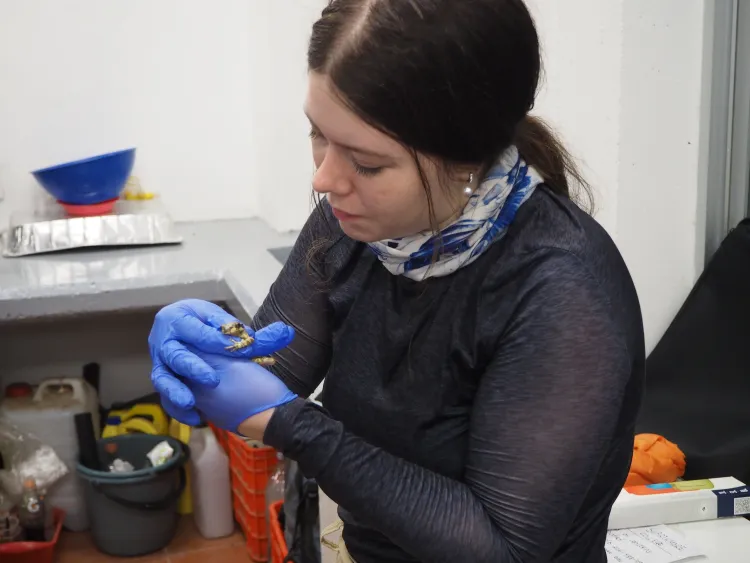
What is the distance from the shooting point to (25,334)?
8.61ft

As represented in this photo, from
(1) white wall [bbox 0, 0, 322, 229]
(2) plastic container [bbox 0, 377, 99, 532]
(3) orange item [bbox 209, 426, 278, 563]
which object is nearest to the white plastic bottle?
(3) orange item [bbox 209, 426, 278, 563]

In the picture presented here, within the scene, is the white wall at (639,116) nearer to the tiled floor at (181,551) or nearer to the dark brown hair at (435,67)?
the dark brown hair at (435,67)

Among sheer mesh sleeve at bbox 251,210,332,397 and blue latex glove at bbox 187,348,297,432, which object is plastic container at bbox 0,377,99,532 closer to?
sheer mesh sleeve at bbox 251,210,332,397

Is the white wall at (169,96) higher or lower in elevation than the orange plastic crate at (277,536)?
higher

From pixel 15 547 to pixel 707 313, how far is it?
6.13 ft

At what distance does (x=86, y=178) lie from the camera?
2312mm

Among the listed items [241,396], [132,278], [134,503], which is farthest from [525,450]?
[134,503]

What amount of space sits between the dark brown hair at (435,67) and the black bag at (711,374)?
994mm

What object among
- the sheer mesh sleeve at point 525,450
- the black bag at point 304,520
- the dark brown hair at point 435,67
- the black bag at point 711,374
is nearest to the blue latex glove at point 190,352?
the sheer mesh sleeve at point 525,450

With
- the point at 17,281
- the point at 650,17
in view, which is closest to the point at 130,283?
the point at 17,281

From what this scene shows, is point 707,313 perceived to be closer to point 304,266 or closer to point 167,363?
point 304,266

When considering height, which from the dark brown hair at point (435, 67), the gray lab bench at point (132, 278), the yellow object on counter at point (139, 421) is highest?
the dark brown hair at point (435, 67)

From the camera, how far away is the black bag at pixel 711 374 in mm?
→ 1551

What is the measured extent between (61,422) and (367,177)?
6.40 ft
